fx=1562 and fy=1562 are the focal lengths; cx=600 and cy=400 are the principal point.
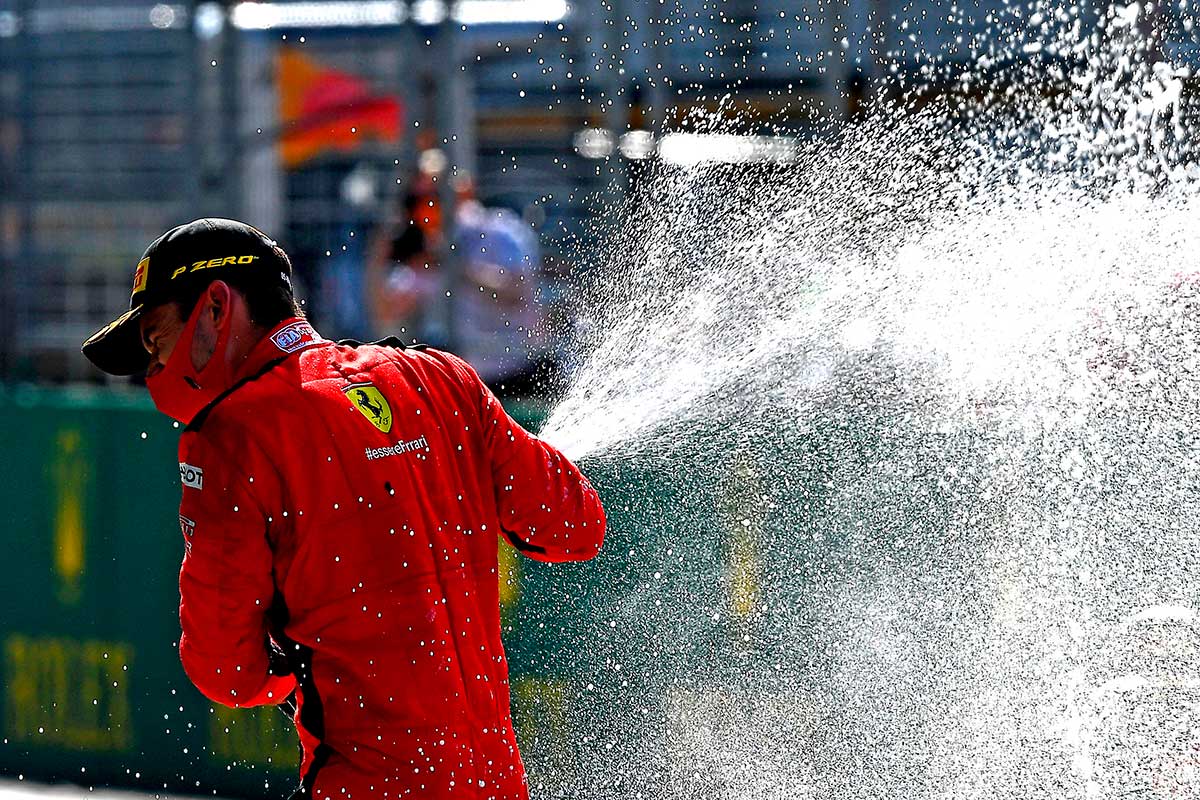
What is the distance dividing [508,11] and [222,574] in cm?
510

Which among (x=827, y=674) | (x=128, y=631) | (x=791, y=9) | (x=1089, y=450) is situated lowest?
(x=128, y=631)

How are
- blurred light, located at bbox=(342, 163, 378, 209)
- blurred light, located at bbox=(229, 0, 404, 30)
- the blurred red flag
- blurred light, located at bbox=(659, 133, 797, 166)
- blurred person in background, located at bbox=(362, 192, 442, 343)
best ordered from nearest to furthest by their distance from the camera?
blurred light, located at bbox=(659, 133, 797, 166)
blurred person in background, located at bbox=(362, 192, 442, 343)
blurred light, located at bbox=(229, 0, 404, 30)
blurred light, located at bbox=(342, 163, 378, 209)
the blurred red flag

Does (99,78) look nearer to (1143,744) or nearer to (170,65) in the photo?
(170,65)

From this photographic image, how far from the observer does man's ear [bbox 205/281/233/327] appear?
2.54 m

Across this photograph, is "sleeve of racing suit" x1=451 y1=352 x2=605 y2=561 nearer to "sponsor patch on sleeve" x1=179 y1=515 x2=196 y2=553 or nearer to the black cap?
the black cap

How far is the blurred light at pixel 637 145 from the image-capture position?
659 centimetres

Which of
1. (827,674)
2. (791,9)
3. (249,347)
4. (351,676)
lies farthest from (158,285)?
(791,9)

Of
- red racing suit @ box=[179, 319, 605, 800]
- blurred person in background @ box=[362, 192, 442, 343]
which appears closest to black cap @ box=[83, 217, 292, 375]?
red racing suit @ box=[179, 319, 605, 800]

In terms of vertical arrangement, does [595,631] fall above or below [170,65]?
below

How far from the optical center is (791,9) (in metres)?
6.60

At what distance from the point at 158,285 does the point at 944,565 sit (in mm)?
2851

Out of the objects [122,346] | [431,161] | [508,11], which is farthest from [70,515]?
[122,346]

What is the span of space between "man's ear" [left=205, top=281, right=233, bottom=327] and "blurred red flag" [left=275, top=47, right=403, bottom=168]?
5.40 metres

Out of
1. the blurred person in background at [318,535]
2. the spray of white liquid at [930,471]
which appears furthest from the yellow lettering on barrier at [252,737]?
the blurred person in background at [318,535]
